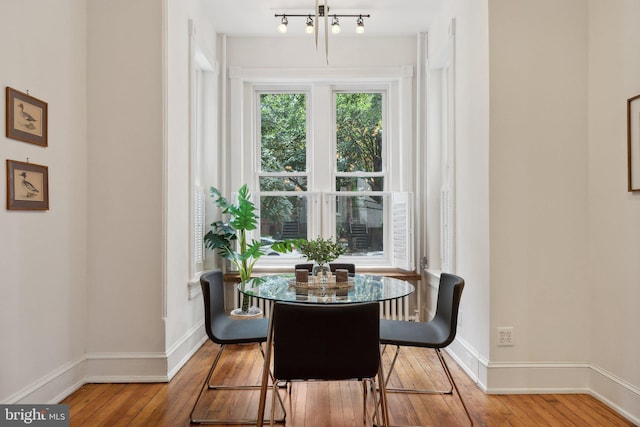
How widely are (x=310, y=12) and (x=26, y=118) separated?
2.77 metres

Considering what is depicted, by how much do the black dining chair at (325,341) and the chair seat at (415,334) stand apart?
0.48 metres

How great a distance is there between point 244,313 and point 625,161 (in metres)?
3.26

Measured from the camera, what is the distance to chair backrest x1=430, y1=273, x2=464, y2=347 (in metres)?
2.50

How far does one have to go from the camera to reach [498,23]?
295cm

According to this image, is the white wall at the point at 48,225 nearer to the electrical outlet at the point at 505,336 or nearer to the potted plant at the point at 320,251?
the potted plant at the point at 320,251

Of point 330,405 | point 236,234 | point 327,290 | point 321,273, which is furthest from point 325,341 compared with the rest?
point 236,234

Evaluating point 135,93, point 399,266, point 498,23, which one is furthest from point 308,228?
point 498,23

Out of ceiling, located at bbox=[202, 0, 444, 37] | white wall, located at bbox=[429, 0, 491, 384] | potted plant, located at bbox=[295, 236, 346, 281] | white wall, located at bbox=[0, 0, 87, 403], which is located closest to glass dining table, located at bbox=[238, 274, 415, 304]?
potted plant, located at bbox=[295, 236, 346, 281]

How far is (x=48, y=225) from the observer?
8.82ft

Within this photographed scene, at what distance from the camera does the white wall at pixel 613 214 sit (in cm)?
253

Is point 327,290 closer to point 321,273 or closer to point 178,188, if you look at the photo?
point 321,273

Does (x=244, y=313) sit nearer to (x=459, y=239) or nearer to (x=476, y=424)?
(x=459, y=239)

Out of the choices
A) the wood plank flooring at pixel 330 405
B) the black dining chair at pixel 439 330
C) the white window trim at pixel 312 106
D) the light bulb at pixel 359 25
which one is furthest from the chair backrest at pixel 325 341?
the light bulb at pixel 359 25

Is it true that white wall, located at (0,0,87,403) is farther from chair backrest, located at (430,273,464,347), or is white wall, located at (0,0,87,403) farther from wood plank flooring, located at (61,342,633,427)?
chair backrest, located at (430,273,464,347)
